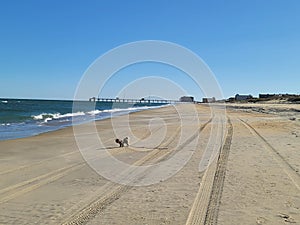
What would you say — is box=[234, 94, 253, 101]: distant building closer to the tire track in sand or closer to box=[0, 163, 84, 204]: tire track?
the tire track in sand

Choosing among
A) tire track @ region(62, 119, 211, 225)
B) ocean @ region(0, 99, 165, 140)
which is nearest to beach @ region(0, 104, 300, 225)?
tire track @ region(62, 119, 211, 225)

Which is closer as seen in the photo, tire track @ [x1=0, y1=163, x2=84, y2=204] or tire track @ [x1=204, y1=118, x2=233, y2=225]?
tire track @ [x1=204, y1=118, x2=233, y2=225]

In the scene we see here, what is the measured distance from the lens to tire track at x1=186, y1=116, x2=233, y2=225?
199 inches

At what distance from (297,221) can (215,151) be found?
651cm

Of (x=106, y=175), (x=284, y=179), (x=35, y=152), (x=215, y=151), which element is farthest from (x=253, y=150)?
(x=35, y=152)

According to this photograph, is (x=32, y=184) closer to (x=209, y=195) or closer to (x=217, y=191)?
(x=209, y=195)

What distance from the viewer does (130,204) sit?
5777mm

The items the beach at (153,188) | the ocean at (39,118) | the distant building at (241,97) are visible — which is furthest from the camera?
the distant building at (241,97)

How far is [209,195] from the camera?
20.4ft

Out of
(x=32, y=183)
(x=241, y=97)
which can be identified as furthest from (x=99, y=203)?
(x=241, y=97)

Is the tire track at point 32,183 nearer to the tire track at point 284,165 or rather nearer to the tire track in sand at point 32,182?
the tire track in sand at point 32,182

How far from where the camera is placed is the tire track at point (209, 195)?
16.6 ft

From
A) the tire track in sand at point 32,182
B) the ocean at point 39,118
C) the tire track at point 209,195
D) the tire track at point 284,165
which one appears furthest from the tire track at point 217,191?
the ocean at point 39,118

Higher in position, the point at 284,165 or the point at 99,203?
the point at 284,165
